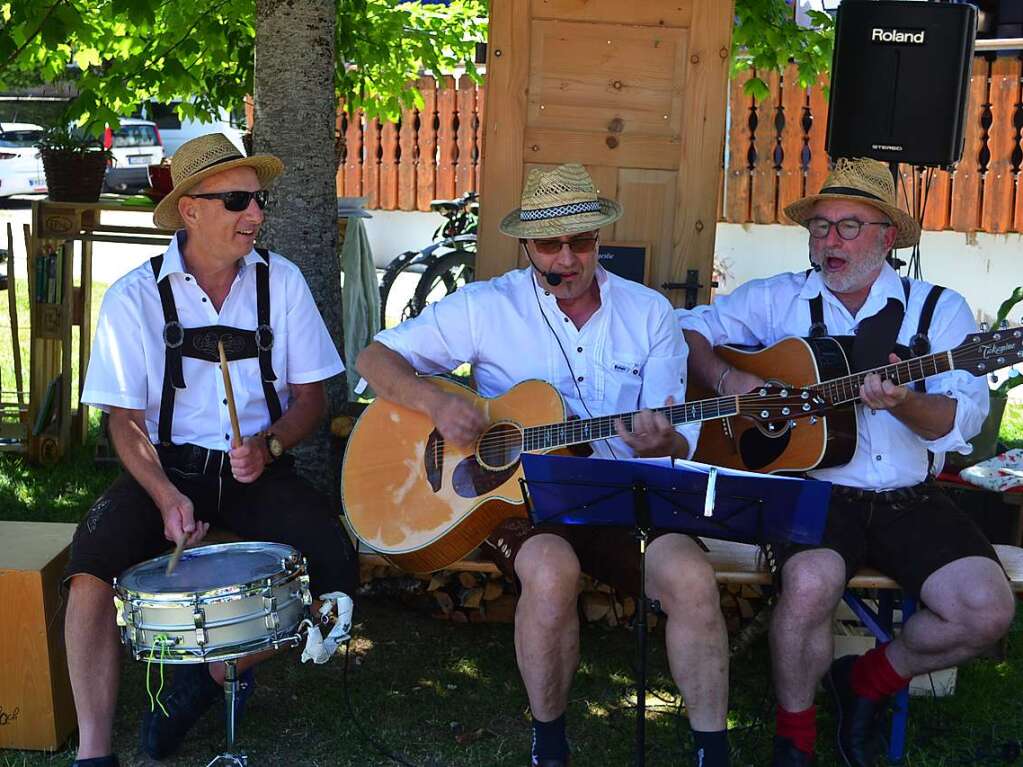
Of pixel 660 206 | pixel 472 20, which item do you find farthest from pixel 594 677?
pixel 472 20

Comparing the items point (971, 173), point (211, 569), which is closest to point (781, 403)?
point (211, 569)

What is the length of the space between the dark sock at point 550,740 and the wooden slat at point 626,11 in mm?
2786

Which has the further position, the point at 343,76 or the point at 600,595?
the point at 343,76

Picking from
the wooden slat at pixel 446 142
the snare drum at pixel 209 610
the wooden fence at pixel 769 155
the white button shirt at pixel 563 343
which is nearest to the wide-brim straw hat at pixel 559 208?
the white button shirt at pixel 563 343

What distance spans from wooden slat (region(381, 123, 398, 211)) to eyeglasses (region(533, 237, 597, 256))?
970 cm

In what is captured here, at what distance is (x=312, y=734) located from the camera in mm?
3793

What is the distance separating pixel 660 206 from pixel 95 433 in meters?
3.76

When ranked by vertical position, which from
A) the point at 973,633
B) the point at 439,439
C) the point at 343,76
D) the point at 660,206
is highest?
the point at 343,76

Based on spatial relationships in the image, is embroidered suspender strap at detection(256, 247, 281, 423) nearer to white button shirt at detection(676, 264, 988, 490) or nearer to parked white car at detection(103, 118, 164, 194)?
white button shirt at detection(676, 264, 988, 490)

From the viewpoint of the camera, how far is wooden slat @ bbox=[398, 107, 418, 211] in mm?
13094

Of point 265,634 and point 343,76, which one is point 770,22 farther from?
point 265,634

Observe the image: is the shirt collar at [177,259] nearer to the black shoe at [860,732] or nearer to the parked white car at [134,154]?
the black shoe at [860,732]

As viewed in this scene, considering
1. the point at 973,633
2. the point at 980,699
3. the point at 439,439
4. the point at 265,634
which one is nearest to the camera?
the point at 265,634

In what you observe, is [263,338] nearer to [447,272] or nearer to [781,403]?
[781,403]
